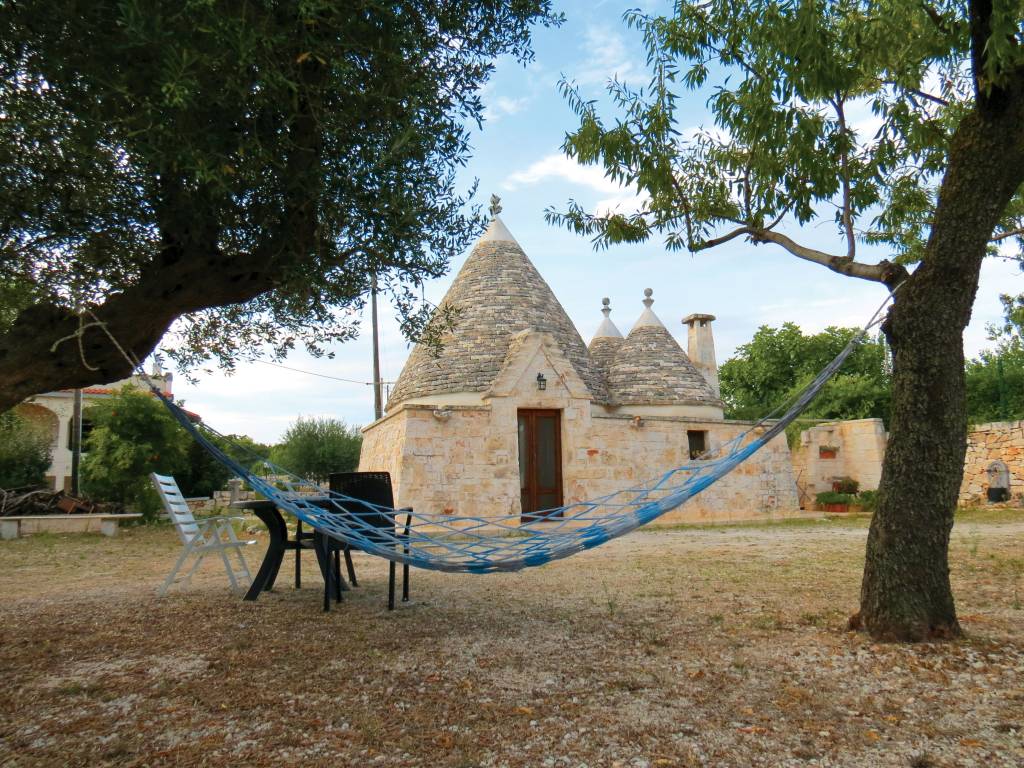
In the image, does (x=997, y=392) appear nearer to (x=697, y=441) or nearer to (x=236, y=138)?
(x=697, y=441)

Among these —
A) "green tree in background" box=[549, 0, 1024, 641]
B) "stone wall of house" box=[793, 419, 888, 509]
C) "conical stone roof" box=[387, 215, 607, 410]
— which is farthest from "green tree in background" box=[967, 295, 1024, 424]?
"green tree in background" box=[549, 0, 1024, 641]

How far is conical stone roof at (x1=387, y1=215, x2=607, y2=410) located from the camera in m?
13.9

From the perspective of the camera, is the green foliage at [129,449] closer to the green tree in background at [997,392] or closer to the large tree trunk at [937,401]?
the large tree trunk at [937,401]

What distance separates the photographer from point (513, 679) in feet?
11.1

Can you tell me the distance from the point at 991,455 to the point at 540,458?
35.5 feet

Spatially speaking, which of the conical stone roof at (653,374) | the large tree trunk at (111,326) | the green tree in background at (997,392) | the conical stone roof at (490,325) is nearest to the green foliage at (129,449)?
the conical stone roof at (490,325)

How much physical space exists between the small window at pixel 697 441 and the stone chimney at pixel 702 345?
472 centimetres

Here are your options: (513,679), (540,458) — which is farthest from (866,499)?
(513,679)

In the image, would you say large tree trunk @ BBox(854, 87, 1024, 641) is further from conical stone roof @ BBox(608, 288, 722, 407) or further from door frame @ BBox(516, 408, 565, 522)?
conical stone roof @ BBox(608, 288, 722, 407)

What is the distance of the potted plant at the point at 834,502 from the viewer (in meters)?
17.0

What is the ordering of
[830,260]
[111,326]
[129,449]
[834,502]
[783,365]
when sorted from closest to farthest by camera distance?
[111,326], [830,260], [129,449], [834,502], [783,365]

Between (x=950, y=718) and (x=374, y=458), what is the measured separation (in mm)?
12949

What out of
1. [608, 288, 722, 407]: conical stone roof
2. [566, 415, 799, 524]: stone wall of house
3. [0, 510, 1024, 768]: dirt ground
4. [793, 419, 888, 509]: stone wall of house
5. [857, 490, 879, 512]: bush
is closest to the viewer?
[0, 510, 1024, 768]: dirt ground

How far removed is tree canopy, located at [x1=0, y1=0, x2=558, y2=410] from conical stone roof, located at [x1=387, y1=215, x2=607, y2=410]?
8441 millimetres
